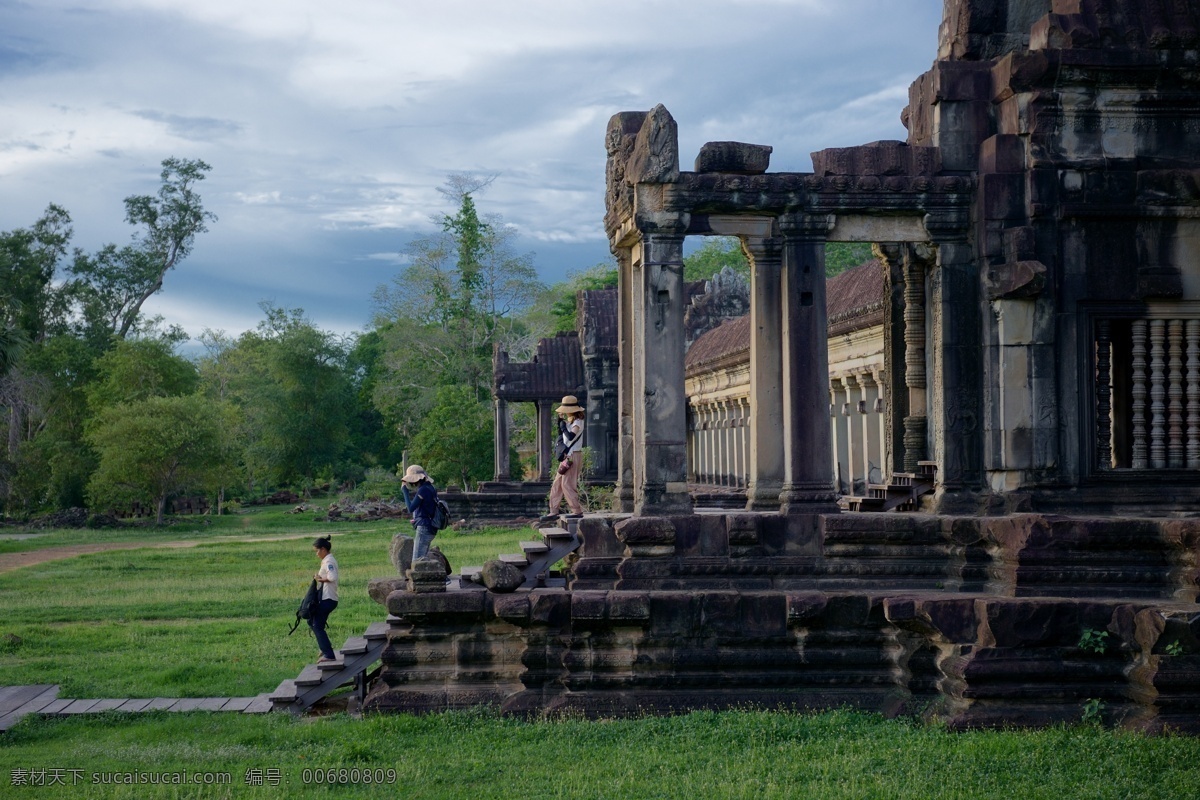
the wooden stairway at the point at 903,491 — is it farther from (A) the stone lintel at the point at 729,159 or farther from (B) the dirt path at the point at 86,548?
(B) the dirt path at the point at 86,548

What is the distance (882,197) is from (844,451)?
943 cm

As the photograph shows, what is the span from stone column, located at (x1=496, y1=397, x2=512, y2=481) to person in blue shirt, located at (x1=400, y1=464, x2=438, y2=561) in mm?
21345

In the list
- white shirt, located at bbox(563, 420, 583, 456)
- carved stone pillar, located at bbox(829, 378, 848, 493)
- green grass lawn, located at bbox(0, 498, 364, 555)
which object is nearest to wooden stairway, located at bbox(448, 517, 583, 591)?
white shirt, located at bbox(563, 420, 583, 456)

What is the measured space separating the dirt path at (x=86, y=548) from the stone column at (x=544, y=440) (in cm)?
582

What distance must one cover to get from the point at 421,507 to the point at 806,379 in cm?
385

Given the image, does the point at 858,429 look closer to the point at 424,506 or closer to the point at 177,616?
the point at 424,506

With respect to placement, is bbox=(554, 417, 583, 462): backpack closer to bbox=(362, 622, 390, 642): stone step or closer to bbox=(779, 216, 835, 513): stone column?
bbox=(362, 622, 390, 642): stone step

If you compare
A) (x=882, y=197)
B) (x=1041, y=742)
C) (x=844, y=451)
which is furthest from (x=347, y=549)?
(x=1041, y=742)

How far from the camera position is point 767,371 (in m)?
10.8

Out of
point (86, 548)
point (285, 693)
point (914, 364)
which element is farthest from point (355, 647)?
point (86, 548)

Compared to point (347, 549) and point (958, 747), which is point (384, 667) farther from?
point (347, 549)

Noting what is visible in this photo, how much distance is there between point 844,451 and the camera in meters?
19.7

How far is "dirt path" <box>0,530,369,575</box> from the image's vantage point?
26.7 metres

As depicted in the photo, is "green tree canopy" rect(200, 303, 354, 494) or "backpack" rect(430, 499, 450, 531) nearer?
"backpack" rect(430, 499, 450, 531)
